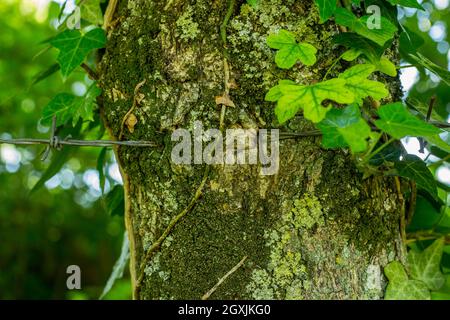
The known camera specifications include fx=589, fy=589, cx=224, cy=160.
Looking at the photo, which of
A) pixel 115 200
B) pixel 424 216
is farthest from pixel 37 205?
pixel 424 216

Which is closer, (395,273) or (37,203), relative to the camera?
(395,273)

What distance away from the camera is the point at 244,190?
3.17 feet

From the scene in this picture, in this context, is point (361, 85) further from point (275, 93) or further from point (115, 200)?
point (115, 200)

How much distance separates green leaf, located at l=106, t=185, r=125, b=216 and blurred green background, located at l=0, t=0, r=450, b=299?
2712mm

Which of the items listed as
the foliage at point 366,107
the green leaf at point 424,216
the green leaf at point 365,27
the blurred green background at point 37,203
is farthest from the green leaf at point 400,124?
the blurred green background at point 37,203

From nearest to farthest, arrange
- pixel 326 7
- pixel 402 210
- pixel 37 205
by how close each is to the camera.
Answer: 1. pixel 326 7
2. pixel 402 210
3. pixel 37 205

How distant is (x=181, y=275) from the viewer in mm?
975

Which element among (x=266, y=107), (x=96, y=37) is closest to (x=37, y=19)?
(x=96, y=37)

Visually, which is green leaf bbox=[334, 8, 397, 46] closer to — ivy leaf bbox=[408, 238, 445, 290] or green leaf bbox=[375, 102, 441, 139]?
green leaf bbox=[375, 102, 441, 139]

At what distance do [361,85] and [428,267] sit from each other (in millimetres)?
341

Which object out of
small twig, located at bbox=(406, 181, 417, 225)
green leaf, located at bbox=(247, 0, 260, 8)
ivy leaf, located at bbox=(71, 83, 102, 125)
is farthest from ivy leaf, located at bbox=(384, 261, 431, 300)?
ivy leaf, located at bbox=(71, 83, 102, 125)

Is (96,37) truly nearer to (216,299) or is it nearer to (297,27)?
(297,27)

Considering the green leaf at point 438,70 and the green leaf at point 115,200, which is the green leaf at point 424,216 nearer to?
the green leaf at point 438,70

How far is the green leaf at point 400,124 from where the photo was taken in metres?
0.85
